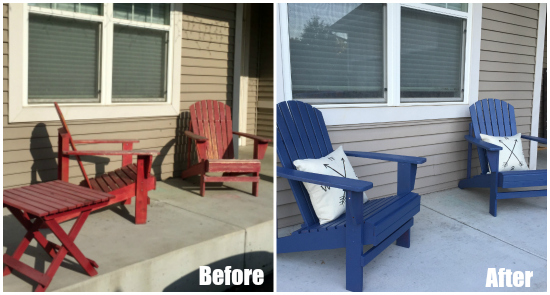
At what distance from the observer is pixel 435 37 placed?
13.1 feet

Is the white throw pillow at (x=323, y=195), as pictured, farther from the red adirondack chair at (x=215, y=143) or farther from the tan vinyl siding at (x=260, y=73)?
the tan vinyl siding at (x=260, y=73)

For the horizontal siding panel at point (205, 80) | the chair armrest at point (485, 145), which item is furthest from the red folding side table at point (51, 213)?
the chair armrest at point (485, 145)

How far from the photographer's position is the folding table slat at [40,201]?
217 cm

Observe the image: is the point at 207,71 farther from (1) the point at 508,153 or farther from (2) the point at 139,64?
(1) the point at 508,153

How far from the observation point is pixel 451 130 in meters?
4.25

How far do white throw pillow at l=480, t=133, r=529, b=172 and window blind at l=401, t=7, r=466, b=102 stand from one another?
0.50 m

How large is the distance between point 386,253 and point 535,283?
76 cm

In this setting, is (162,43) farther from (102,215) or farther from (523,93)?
(523,93)

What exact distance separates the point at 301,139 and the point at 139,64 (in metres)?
2.04

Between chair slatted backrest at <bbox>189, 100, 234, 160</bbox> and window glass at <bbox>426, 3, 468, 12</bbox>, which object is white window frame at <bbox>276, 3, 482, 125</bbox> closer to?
window glass at <bbox>426, 3, 468, 12</bbox>

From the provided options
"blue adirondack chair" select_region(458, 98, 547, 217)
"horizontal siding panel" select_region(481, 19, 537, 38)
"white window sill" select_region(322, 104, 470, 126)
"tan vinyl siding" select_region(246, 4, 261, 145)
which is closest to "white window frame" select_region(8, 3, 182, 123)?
"white window sill" select_region(322, 104, 470, 126)

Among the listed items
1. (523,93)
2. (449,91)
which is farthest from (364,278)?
(523,93)

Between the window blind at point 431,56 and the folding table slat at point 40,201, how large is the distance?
255 centimetres

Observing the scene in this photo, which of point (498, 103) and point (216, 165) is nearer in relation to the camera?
point (216, 165)
